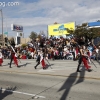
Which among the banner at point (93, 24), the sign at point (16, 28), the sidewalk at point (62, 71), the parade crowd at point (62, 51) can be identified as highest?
the sign at point (16, 28)

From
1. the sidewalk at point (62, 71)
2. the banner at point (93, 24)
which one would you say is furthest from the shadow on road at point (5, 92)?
the banner at point (93, 24)

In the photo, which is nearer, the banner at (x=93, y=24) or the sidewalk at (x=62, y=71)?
the sidewalk at (x=62, y=71)

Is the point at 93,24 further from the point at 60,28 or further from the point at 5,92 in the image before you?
the point at 5,92

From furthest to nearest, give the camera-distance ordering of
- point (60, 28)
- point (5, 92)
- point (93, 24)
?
point (60, 28)
point (93, 24)
point (5, 92)

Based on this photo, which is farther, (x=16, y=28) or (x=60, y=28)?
(x=16, y=28)

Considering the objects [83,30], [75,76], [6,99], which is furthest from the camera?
[83,30]

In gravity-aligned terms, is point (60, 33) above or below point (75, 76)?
above

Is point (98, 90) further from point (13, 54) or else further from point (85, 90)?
point (13, 54)

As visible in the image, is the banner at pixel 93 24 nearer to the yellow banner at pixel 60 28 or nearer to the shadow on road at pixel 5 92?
the yellow banner at pixel 60 28

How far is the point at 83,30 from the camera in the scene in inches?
1192

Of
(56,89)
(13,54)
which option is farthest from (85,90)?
(13,54)

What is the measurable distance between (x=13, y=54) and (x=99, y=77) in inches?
334

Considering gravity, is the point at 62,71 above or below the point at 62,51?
below

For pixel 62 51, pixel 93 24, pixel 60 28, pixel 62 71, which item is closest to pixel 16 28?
pixel 60 28
